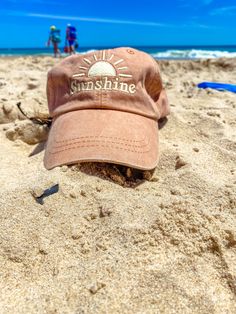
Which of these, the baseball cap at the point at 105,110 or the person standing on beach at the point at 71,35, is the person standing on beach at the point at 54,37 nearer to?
the person standing on beach at the point at 71,35

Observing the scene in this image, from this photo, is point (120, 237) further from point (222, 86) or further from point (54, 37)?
point (54, 37)

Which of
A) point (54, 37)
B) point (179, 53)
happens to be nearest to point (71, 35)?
point (54, 37)

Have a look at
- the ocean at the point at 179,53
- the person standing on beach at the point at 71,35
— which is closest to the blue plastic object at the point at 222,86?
the ocean at the point at 179,53

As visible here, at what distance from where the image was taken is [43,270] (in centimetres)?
87

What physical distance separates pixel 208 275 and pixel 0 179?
0.86m

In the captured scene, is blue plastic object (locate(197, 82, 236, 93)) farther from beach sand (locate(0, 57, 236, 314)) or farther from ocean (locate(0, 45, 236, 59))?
ocean (locate(0, 45, 236, 59))

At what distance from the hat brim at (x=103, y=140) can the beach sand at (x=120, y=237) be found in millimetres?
89

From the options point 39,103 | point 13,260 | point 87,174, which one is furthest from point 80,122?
point 39,103

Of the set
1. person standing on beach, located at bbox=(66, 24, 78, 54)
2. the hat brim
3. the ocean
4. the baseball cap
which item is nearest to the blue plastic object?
the baseball cap

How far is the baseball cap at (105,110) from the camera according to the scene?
1119 millimetres

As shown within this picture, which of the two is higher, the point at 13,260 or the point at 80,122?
the point at 80,122

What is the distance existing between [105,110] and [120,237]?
0.57m

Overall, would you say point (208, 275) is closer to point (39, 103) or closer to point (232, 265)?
point (232, 265)

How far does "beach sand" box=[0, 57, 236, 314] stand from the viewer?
2.59ft
